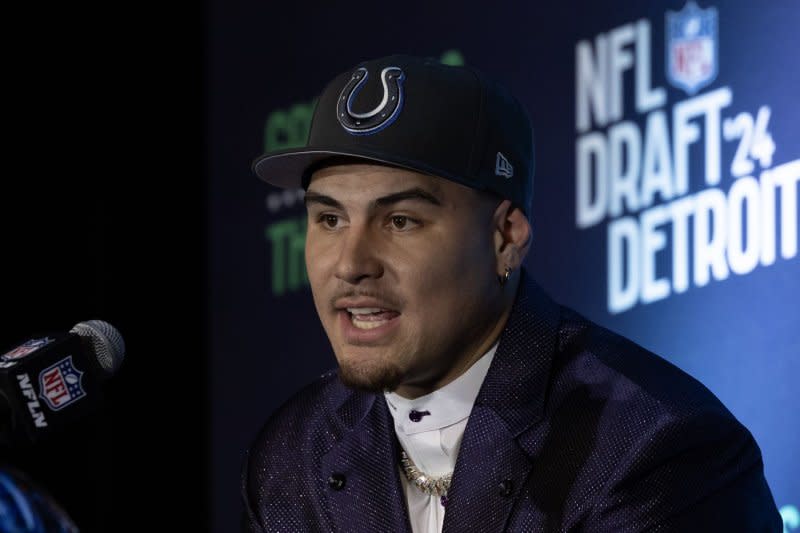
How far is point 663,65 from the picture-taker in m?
3.12

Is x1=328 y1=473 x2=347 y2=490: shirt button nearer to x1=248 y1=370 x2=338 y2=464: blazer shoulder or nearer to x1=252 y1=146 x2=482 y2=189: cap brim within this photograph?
x1=248 y1=370 x2=338 y2=464: blazer shoulder

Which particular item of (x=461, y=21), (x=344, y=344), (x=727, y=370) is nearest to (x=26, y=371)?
(x=344, y=344)

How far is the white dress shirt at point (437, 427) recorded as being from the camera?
2.11 meters

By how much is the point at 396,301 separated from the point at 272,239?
233 centimetres

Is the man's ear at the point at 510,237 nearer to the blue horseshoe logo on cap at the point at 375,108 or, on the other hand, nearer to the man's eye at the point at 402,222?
the man's eye at the point at 402,222

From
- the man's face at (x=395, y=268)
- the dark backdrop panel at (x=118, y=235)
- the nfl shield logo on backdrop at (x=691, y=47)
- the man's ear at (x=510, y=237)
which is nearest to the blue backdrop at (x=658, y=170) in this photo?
the nfl shield logo on backdrop at (x=691, y=47)

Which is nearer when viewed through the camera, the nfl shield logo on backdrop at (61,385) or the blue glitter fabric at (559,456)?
the nfl shield logo on backdrop at (61,385)

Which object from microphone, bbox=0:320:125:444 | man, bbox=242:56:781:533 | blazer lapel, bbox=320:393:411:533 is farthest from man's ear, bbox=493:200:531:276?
microphone, bbox=0:320:125:444

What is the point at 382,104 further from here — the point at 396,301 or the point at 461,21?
the point at 461,21

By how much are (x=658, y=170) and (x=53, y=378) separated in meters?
2.12

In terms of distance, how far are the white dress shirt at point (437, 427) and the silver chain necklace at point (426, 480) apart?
0.04ft

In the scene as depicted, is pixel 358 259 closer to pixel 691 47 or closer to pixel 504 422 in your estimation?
pixel 504 422

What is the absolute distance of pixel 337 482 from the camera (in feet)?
7.20

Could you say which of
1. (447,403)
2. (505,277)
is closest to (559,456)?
(447,403)
